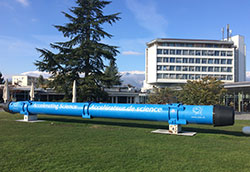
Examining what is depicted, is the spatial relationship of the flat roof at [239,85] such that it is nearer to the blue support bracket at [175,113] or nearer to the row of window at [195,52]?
the blue support bracket at [175,113]

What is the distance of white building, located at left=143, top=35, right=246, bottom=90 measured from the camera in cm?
7888

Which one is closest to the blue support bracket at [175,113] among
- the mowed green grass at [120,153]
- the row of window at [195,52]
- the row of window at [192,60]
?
the mowed green grass at [120,153]

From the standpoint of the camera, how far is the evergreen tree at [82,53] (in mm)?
25781

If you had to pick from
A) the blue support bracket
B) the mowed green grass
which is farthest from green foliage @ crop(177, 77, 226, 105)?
the mowed green grass

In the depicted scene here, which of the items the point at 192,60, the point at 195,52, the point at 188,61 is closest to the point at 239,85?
the point at 188,61

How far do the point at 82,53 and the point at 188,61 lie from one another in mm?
60262

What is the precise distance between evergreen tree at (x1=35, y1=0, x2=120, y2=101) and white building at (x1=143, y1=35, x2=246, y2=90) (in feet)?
174

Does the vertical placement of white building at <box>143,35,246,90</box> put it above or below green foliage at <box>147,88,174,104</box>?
above

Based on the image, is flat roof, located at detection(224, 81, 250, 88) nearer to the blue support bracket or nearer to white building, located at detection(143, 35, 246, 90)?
the blue support bracket

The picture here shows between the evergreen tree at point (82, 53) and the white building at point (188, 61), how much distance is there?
53053 millimetres

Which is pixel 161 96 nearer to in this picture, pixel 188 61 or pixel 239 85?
pixel 239 85

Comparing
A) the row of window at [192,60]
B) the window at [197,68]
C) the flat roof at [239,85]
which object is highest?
the row of window at [192,60]

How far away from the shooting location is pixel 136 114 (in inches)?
499

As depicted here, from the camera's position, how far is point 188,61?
79312 mm
